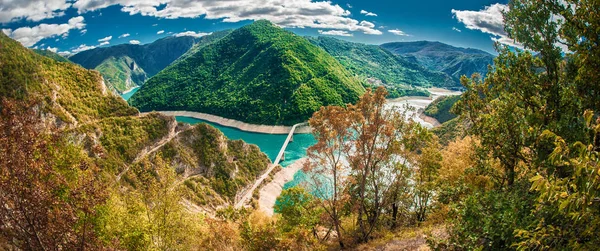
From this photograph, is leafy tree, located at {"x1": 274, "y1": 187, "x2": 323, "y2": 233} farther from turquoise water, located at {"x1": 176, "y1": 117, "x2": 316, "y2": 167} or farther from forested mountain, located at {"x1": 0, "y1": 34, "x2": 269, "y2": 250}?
turquoise water, located at {"x1": 176, "y1": 117, "x2": 316, "y2": 167}

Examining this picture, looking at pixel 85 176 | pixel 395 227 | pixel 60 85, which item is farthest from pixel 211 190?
pixel 85 176

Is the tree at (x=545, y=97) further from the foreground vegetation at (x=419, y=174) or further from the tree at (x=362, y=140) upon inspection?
the tree at (x=362, y=140)

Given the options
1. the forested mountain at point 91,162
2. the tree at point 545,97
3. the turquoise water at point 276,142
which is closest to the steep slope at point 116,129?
the forested mountain at point 91,162

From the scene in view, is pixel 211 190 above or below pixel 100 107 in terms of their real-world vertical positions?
below

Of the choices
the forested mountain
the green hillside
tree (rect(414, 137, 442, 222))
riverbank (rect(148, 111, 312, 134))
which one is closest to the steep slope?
the forested mountain

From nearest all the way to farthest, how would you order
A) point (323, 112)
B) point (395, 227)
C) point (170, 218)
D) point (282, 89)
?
point (170, 218) < point (323, 112) < point (395, 227) < point (282, 89)

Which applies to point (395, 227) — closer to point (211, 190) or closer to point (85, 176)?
point (85, 176)
